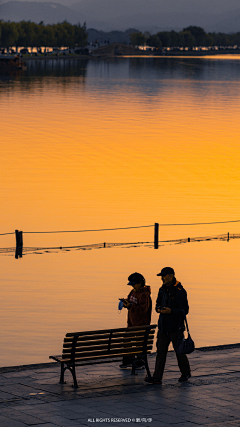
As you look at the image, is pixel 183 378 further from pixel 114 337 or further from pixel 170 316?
pixel 114 337

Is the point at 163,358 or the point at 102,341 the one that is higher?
the point at 102,341

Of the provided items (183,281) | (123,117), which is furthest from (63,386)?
(123,117)

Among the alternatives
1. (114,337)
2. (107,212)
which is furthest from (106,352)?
(107,212)

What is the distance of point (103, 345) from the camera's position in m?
12.6

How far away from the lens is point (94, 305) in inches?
915

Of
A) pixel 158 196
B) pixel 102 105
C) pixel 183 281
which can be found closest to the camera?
pixel 183 281

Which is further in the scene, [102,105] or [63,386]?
[102,105]

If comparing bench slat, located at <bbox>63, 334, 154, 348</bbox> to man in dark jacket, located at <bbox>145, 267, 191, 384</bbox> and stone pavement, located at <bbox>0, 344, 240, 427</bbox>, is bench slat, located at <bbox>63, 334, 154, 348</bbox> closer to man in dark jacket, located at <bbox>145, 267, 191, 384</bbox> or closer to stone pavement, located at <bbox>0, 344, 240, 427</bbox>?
man in dark jacket, located at <bbox>145, 267, 191, 384</bbox>

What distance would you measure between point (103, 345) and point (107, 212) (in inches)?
1027

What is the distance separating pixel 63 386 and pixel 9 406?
5.05ft

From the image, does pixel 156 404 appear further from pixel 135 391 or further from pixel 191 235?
pixel 191 235

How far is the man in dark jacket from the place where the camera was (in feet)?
40.0

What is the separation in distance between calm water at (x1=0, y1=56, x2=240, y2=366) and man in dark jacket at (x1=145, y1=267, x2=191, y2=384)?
6223 mm

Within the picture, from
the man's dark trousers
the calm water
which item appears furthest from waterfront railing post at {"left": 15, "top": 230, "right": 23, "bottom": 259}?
the man's dark trousers
